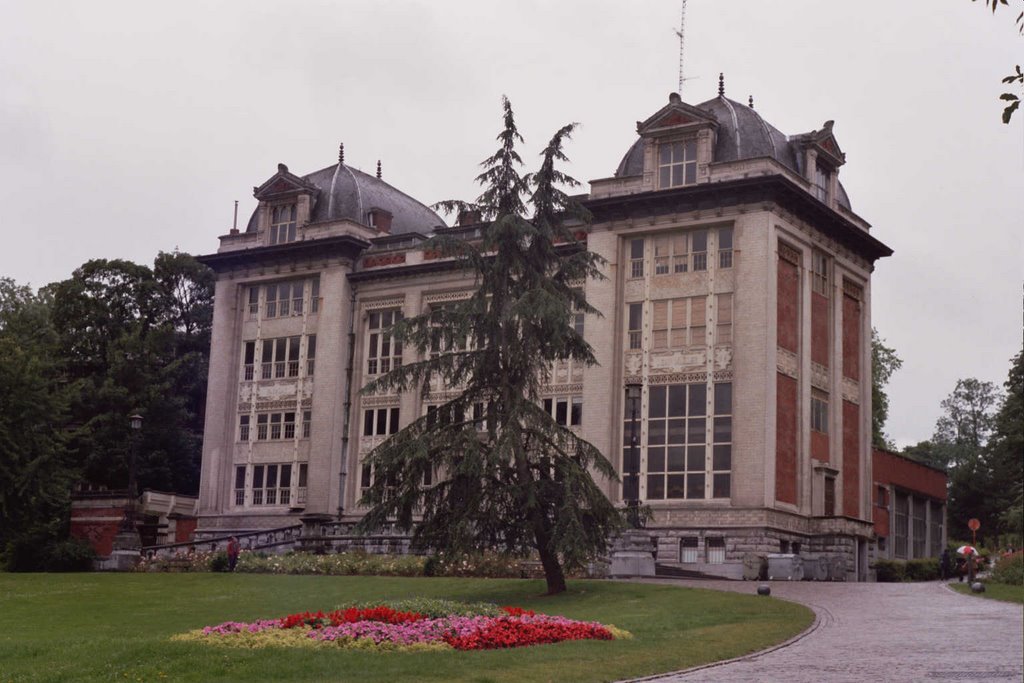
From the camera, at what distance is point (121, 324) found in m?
75.3

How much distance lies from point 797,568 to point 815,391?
9795 mm

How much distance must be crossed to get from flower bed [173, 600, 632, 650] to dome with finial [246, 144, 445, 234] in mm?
39622

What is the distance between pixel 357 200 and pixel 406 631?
43775 mm

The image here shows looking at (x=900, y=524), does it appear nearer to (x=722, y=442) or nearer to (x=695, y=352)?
(x=722, y=442)

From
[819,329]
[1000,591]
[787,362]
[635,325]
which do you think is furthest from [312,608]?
[819,329]

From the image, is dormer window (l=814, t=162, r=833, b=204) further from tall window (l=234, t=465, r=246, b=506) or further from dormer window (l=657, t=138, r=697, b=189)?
tall window (l=234, t=465, r=246, b=506)

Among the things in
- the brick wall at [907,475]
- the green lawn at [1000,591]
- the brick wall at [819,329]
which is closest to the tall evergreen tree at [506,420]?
the green lawn at [1000,591]

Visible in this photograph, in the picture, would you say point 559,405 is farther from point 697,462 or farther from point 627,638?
point 627,638

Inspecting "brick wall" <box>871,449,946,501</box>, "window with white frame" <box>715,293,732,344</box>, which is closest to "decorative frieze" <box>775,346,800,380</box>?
"window with white frame" <box>715,293,732,344</box>

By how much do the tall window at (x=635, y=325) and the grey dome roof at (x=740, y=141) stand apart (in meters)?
5.33

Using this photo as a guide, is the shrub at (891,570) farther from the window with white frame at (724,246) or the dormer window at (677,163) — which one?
the dormer window at (677,163)

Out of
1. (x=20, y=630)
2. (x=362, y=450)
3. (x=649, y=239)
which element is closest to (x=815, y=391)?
(x=649, y=239)

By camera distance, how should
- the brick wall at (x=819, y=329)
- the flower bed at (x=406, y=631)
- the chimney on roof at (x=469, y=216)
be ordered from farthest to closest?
the brick wall at (x=819, y=329) < the chimney on roof at (x=469, y=216) < the flower bed at (x=406, y=631)

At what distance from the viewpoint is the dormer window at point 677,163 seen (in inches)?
2127
